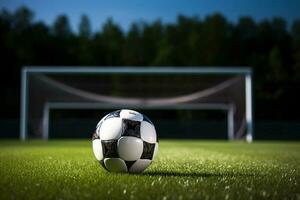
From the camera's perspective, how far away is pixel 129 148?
6.45 meters

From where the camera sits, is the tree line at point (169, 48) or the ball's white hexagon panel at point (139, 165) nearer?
the ball's white hexagon panel at point (139, 165)

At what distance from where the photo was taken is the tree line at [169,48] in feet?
158

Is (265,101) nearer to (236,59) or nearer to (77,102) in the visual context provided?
(236,59)

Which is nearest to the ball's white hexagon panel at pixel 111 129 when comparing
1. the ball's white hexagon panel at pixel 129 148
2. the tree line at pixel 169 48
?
the ball's white hexagon panel at pixel 129 148

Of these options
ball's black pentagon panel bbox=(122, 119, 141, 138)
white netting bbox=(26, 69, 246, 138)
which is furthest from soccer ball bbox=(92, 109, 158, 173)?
white netting bbox=(26, 69, 246, 138)

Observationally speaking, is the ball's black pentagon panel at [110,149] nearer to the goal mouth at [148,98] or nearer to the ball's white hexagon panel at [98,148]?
the ball's white hexagon panel at [98,148]

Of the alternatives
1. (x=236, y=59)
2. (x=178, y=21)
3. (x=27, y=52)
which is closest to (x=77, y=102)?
(x=27, y=52)

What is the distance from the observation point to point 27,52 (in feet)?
165

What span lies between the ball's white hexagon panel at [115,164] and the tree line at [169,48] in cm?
4035

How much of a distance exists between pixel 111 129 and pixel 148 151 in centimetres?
59

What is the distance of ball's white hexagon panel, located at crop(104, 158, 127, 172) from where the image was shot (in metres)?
6.54

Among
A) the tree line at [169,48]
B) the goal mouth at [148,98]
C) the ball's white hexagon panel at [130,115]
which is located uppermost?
the tree line at [169,48]

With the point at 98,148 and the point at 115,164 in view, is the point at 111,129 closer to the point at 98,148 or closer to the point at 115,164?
the point at 98,148

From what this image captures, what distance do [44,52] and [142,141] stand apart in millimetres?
46013
